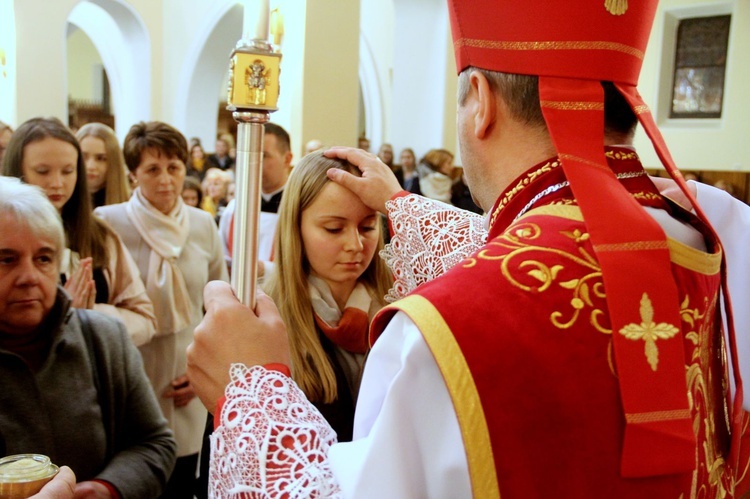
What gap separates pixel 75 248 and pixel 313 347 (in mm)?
1156

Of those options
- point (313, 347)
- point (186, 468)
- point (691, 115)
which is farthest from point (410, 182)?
point (313, 347)

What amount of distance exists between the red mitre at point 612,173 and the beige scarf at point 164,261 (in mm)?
2048

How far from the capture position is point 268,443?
1.04 metres

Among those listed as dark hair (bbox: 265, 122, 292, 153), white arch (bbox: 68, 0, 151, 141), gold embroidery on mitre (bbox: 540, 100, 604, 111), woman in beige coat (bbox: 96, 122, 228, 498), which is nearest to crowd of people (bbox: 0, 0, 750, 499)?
gold embroidery on mitre (bbox: 540, 100, 604, 111)

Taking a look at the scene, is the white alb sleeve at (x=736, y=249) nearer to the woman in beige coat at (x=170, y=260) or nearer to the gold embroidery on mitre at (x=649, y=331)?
the gold embroidery on mitre at (x=649, y=331)

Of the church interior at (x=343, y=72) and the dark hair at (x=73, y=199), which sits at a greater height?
the church interior at (x=343, y=72)

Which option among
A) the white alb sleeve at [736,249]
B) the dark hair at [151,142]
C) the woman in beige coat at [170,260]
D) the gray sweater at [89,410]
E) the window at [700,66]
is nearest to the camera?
the white alb sleeve at [736,249]

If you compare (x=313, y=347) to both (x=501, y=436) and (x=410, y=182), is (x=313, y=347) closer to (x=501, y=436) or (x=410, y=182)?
(x=501, y=436)

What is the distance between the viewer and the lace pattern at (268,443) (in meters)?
1.02

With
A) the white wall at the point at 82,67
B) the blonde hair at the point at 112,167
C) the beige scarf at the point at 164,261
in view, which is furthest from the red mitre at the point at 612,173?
the white wall at the point at 82,67

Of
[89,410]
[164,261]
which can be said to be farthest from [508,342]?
[164,261]

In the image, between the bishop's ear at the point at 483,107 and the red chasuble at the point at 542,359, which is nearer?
the red chasuble at the point at 542,359

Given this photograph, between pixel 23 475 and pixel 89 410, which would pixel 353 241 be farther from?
pixel 23 475

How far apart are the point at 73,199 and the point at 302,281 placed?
110 cm
